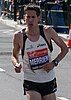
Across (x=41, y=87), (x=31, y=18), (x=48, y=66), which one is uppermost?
(x=31, y=18)

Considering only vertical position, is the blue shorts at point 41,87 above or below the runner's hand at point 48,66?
below

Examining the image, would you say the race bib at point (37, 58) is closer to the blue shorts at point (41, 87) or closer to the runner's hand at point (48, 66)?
the runner's hand at point (48, 66)

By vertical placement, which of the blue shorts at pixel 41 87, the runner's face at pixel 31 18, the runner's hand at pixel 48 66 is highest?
the runner's face at pixel 31 18

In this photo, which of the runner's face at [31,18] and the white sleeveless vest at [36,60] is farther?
the white sleeveless vest at [36,60]

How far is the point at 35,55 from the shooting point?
5.79m

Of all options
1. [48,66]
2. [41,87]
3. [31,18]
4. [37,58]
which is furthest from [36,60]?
[31,18]

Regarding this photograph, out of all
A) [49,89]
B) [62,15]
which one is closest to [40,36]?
[49,89]

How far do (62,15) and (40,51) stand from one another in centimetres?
2084

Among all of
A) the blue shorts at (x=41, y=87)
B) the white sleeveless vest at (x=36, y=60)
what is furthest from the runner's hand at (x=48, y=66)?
the blue shorts at (x=41, y=87)

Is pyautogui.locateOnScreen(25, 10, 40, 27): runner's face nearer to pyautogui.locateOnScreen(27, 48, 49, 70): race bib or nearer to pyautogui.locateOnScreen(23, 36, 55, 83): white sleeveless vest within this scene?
pyautogui.locateOnScreen(23, 36, 55, 83): white sleeveless vest

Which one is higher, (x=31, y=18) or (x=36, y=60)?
(x=31, y=18)

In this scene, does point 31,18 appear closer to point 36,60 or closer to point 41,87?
point 36,60

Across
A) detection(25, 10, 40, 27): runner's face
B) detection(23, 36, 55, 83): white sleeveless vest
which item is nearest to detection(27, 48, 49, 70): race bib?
detection(23, 36, 55, 83): white sleeveless vest

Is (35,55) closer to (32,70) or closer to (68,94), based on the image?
(32,70)
